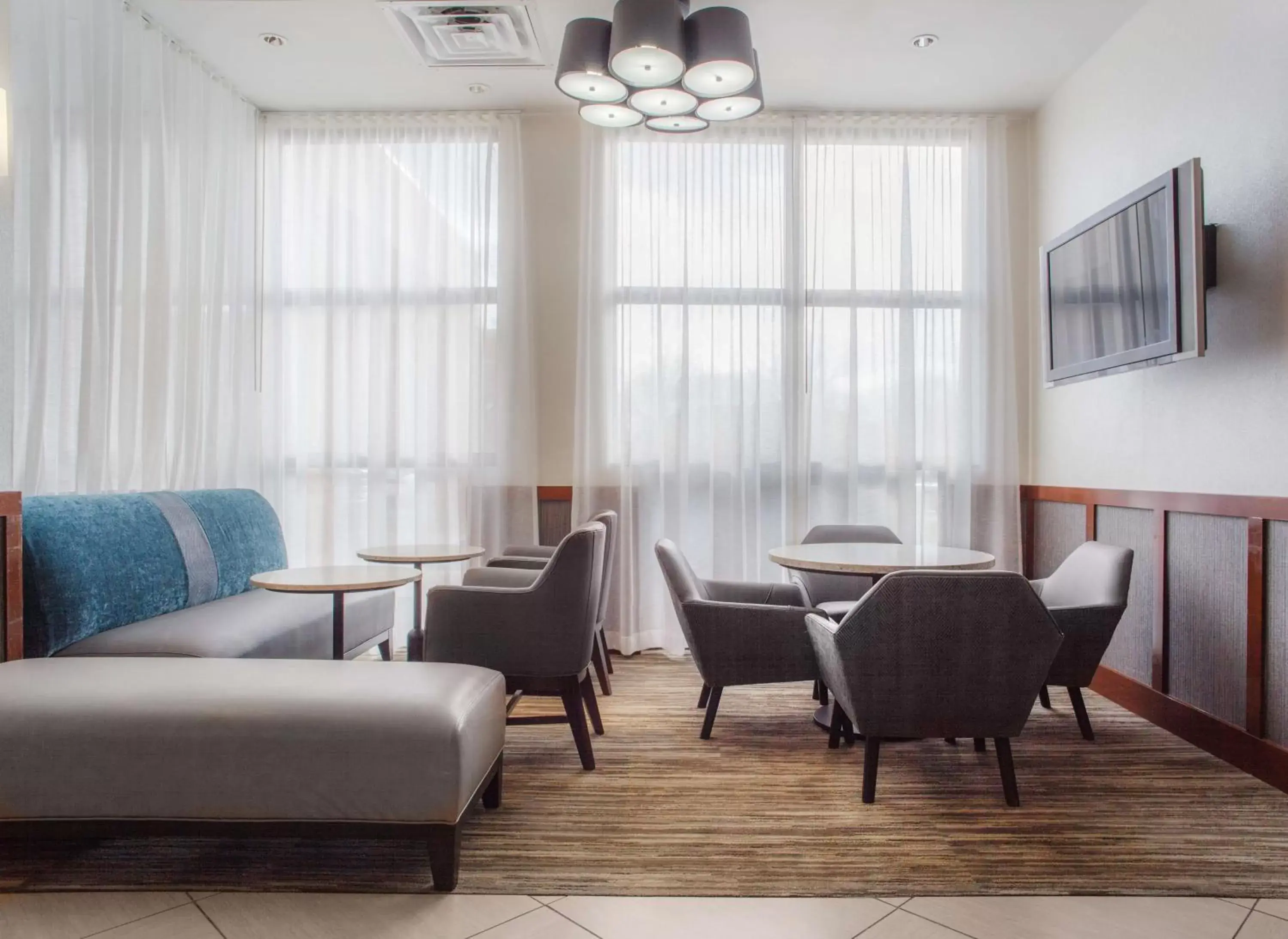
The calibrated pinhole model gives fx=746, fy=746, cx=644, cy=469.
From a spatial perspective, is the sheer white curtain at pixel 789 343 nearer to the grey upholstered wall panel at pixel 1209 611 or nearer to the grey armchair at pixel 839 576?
the grey armchair at pixel 839 576

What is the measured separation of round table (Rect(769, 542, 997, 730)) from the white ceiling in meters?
2.38

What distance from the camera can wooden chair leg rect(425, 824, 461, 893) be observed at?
1802 millimetres

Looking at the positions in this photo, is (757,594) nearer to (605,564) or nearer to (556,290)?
(605,564)

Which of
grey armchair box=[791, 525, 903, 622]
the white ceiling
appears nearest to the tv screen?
the white ceiling

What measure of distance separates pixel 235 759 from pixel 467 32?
10.2 feet

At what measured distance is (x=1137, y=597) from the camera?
10.8ft

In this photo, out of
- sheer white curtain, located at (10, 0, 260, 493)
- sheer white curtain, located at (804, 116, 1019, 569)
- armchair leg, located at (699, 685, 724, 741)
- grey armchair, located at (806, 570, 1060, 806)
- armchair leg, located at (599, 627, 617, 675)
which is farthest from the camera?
sheer white curtain, located at (804, 116, 1019, 569)

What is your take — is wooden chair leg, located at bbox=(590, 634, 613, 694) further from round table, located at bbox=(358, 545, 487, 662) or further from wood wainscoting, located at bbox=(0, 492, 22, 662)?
wood wainscoting, located at bbox=(0, 492, 22, 662)

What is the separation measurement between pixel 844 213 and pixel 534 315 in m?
1.88

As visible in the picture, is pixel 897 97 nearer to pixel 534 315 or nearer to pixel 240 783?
Result: pixel 534 315

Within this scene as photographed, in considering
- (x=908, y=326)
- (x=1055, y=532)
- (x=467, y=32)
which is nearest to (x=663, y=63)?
(x=467, y=32)

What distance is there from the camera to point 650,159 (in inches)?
170

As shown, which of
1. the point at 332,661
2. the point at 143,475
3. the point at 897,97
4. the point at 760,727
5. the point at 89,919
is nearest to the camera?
the point at 89,919

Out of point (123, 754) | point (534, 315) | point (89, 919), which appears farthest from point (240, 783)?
point (534, 315)
